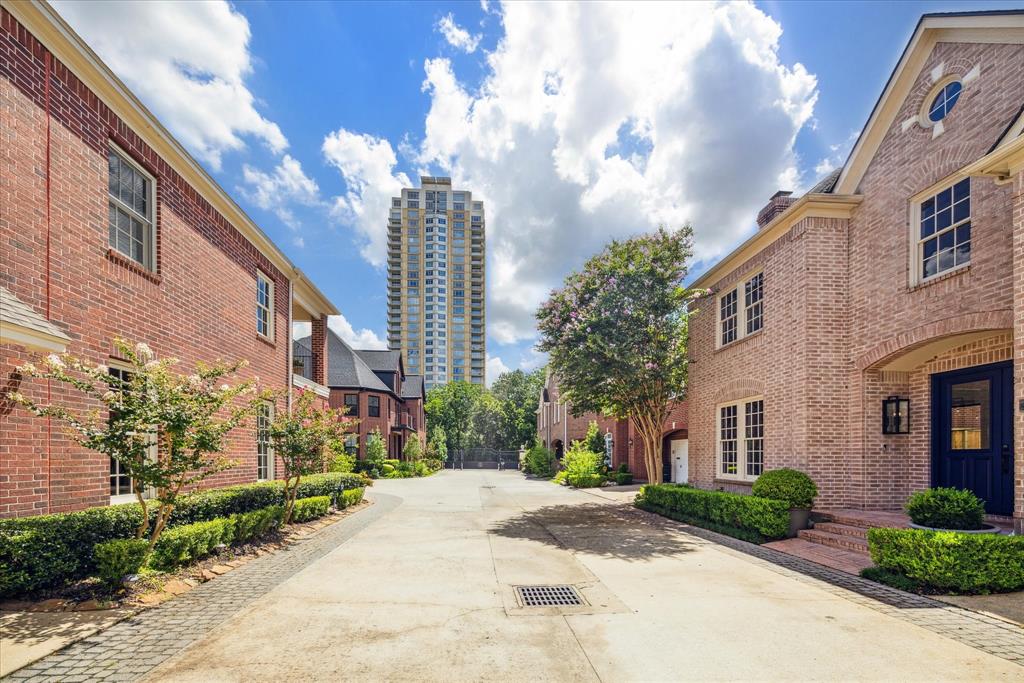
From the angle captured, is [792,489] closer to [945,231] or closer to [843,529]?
[843,529]

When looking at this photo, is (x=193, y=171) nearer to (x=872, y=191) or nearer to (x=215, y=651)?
(x=215, y=651)

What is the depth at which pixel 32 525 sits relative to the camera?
5.50 metres

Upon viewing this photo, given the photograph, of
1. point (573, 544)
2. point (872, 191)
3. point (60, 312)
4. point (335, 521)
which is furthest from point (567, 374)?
point (60, 312)

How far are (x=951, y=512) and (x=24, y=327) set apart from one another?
11.1 meters

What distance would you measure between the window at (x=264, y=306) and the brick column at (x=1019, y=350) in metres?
14.3

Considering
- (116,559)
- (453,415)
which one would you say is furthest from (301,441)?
(453,415)

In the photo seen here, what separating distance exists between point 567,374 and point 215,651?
1087cm

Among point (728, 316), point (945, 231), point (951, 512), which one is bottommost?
point (951, 512)

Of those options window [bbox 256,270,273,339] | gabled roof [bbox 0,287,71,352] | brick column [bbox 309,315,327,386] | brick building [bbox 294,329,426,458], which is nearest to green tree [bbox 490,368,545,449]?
brick building [bbox 294,329,426,458]

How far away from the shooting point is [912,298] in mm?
9031

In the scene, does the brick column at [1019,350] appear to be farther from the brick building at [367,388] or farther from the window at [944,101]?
the brick building at [367,388]

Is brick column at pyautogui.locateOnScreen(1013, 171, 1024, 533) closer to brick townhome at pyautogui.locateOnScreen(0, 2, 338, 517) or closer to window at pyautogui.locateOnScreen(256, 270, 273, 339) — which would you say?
brick townhome at pyautogui.locateOnScreen(0, 2, 338, 517)

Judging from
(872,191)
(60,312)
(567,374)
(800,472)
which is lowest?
(800,472)

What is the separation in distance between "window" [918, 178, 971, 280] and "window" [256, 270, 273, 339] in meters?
14.2
